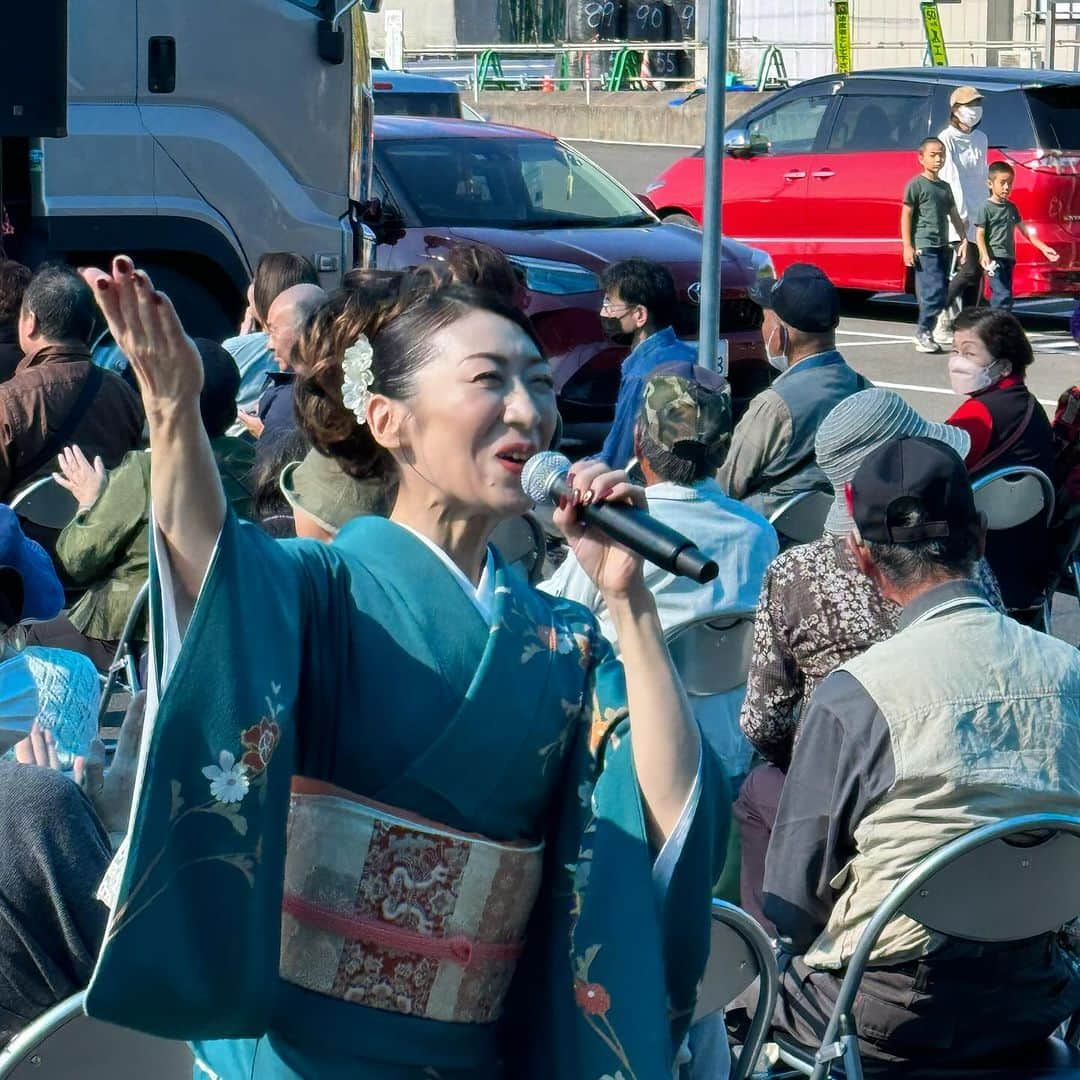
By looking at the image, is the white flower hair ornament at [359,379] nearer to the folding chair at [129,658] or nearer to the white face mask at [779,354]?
the folding chair at [129,658]

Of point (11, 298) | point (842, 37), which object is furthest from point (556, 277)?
point (842, 37)

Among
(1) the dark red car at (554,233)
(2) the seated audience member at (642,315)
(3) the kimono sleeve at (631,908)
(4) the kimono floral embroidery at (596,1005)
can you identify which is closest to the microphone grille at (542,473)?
(3) the kimono sleeve at (631,908)

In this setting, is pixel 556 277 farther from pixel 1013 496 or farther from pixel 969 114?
pixel 969 114

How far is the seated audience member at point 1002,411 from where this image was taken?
5.25 meters

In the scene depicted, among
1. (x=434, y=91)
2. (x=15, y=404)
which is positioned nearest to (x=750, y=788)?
(x=15, y=404)

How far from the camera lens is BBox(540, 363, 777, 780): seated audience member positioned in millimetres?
3756

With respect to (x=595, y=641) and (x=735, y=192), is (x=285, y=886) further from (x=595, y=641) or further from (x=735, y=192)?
(x=735, y=192)

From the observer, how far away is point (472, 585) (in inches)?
72.4

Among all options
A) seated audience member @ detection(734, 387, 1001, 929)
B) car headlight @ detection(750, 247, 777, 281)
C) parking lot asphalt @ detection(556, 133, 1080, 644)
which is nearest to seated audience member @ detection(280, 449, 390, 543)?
seated audience member @ detection(734, 387, 1001, 929)

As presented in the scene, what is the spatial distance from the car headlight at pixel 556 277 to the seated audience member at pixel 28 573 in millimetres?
5544

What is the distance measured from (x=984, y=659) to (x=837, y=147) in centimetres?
1113

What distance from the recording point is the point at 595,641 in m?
1.85

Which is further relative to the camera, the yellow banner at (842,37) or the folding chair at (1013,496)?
the yellow banner at (842,37)

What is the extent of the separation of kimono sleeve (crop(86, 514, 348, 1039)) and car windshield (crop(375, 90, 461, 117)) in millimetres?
14220
